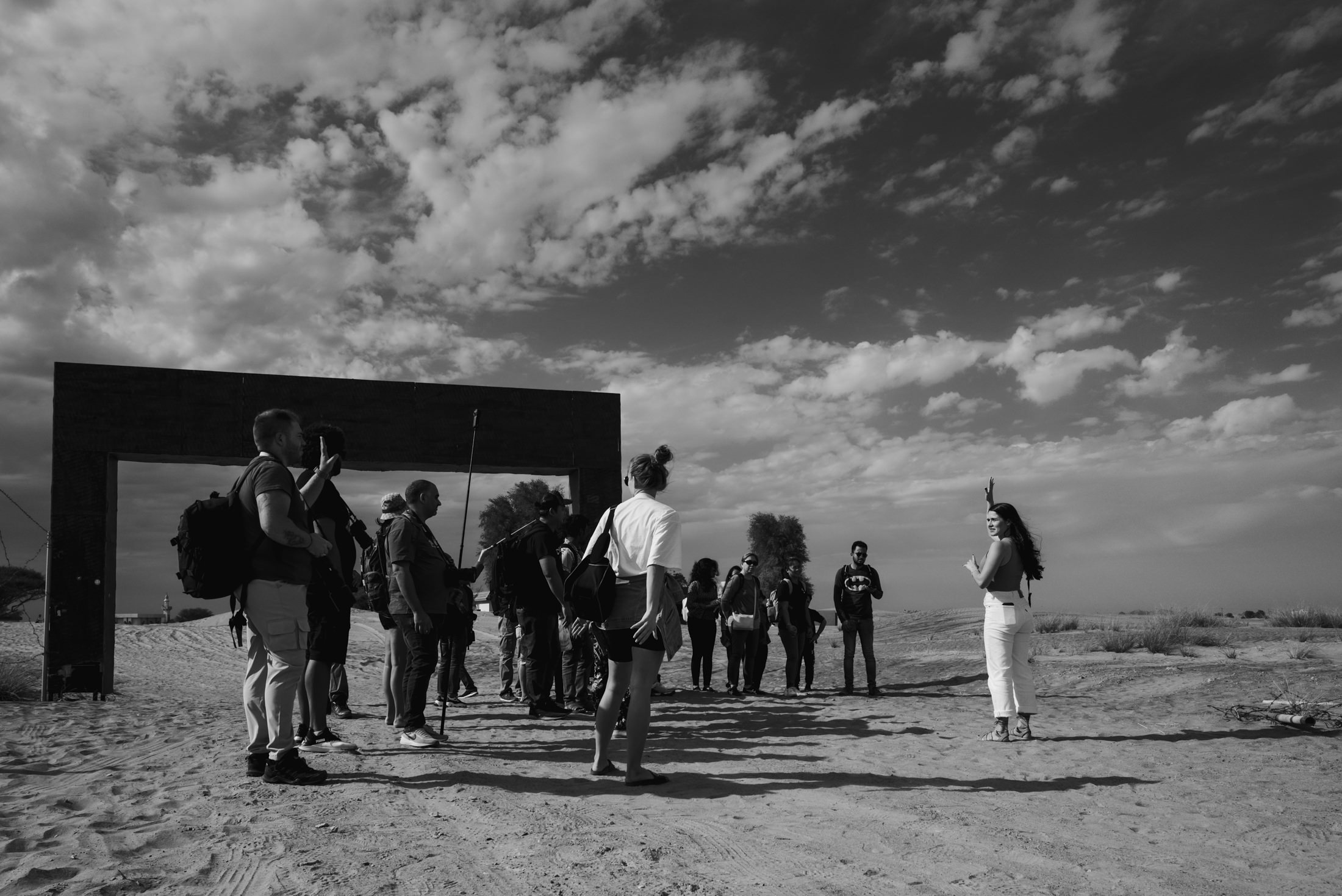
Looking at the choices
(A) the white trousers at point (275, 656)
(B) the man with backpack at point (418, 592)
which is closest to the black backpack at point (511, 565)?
(B) the man with backpack at point (418, 592)

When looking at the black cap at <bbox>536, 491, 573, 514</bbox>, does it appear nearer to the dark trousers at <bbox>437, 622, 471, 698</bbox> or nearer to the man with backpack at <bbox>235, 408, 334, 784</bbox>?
the dark trousers at <bbox>437, 622, 471, 698</bbox>

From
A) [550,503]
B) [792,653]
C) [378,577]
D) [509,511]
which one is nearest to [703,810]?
[378,577]

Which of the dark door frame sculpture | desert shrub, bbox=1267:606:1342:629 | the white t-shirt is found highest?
the dark door frame sculpture

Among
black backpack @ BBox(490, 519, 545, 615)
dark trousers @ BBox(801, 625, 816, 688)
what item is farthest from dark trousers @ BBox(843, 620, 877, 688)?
black backpack @ BBox(490, 519, 545, 615)

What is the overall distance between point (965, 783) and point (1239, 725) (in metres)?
3.83

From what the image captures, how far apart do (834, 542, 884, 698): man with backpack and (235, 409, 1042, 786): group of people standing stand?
3.05 metres

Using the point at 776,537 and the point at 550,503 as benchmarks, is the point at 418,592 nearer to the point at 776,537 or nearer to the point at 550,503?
the point at 550,503

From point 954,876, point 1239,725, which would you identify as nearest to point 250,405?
point 954,876

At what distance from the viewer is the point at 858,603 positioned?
10352 mm

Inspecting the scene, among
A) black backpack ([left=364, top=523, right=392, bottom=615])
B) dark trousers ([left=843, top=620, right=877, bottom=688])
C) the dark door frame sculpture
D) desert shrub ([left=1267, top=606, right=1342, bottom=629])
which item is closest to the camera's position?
black backpack ([left=364, top=523, right=392, bottom=615])

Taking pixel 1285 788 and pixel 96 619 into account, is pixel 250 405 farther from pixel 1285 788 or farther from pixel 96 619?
pixel 1285 788

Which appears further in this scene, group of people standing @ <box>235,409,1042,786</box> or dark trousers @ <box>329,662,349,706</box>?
dark trousers @ <box>329,662,349,706</box>

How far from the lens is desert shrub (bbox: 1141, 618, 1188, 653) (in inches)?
530

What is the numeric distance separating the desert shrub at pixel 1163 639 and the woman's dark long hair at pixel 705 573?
7.31 metres
